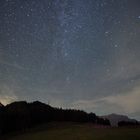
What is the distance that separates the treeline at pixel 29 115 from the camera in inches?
1918

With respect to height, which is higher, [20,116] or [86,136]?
[20,116]

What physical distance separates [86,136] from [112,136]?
155 inches

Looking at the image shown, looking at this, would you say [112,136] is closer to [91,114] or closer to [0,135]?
[0,135]

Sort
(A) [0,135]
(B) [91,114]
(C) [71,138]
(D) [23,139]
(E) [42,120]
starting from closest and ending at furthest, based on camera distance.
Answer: (C) [71,138]
(D) [23,139]
(A) [0,135]
(E) [42,120]
(B) [91,114]

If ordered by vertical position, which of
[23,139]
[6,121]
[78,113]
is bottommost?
[23,139]

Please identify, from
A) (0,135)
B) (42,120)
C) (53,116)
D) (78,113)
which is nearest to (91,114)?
(78,113)

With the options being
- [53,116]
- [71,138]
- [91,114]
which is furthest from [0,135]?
[91,114]

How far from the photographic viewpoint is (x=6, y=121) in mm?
48938

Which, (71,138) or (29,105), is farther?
(29,105)

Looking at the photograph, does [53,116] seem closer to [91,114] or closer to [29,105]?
[29,105]

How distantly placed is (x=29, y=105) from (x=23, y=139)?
2446 cm

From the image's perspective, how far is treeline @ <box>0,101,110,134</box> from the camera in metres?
48.7

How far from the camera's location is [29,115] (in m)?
52.9

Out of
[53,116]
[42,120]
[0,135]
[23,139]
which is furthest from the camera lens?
[53,116]
